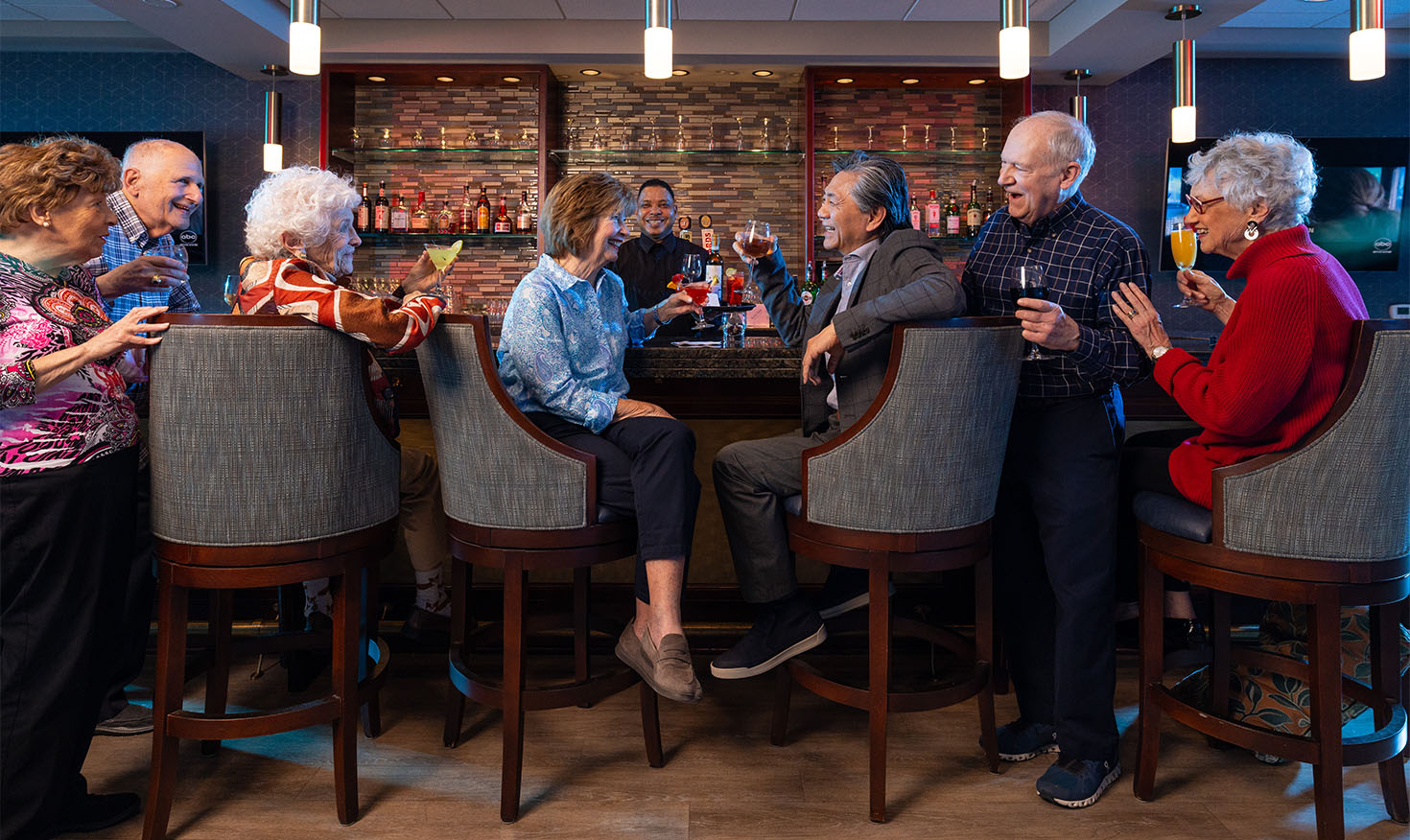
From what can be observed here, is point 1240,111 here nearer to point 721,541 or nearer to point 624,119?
point 624,119

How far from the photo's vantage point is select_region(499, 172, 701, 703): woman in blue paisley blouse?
1.95 m

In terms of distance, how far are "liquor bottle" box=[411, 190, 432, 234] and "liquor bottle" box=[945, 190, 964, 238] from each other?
3076 mm

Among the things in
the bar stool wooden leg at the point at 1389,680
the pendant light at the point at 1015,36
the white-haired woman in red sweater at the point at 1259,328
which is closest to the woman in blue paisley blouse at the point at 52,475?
the white-haired woman in red sweater at the point at 1259,328

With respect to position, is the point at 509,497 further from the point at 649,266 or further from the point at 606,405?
the point at 649,266

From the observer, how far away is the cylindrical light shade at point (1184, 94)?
390 centimetres

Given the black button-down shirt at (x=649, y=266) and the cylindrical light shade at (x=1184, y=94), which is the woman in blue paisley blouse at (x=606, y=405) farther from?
the cylindrical light shade at (x=1184, y=94)

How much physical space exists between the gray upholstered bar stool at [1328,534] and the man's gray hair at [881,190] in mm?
894

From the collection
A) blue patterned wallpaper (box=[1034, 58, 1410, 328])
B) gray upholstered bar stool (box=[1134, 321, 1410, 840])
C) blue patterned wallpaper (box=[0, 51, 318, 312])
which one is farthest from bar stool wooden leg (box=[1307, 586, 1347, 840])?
blue patterned wallpaper (box=[0, 51, 318, 312])

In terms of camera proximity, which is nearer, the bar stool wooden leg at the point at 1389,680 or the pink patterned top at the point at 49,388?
the pink patterned top at the point at 49,388

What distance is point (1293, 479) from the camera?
1.74 m

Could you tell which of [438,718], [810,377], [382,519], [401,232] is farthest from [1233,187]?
[401,232]

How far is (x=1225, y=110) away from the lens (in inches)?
231

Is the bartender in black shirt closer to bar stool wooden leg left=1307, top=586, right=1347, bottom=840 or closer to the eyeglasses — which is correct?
the eyeglasses

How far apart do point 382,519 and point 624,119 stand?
4228 millimetres
